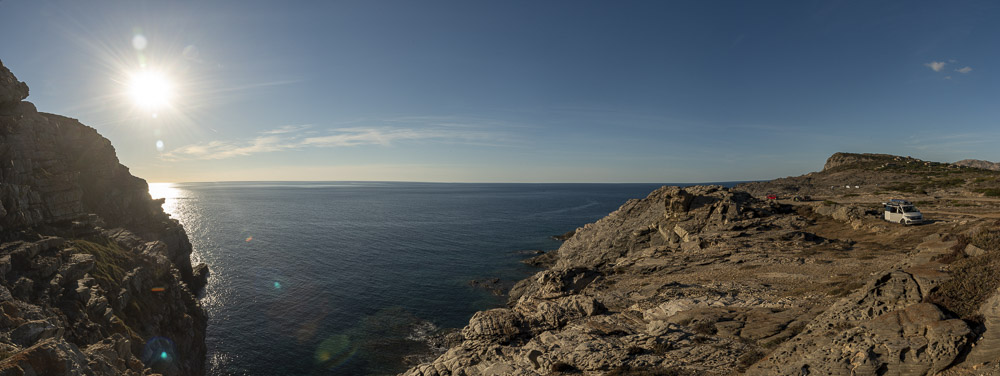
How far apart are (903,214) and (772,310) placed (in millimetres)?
30326

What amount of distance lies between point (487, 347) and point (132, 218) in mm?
67811

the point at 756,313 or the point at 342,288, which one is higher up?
the point at 756,313

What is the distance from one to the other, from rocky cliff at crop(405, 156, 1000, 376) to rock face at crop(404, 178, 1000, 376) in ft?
0.21

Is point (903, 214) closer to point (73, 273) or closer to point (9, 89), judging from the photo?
point (73, 273)

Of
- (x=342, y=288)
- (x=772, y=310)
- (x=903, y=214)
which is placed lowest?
(x=342, y=288)

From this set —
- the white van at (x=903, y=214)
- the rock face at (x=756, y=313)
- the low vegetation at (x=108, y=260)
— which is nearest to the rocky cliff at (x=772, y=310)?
the rock face at (x=756, y=313)

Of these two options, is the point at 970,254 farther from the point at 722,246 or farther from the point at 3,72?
the point at 3,72

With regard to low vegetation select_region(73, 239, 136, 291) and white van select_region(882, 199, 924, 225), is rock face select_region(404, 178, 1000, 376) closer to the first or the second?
white van select_region(882, 199, 924, 225)

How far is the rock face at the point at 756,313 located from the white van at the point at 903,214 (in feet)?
4.12

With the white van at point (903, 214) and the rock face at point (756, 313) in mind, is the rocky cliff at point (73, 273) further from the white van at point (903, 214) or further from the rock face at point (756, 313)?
the white van at point (903, 214)

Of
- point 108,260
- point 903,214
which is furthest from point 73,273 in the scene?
point 903,214

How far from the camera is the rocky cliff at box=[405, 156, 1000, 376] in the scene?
11.2 meters

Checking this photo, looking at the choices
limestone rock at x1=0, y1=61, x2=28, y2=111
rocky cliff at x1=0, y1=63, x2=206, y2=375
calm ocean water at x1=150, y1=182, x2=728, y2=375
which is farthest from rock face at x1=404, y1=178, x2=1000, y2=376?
limestone rock at x1=0, y1=61, x2=28, y2=111

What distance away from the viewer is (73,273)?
31219mm
